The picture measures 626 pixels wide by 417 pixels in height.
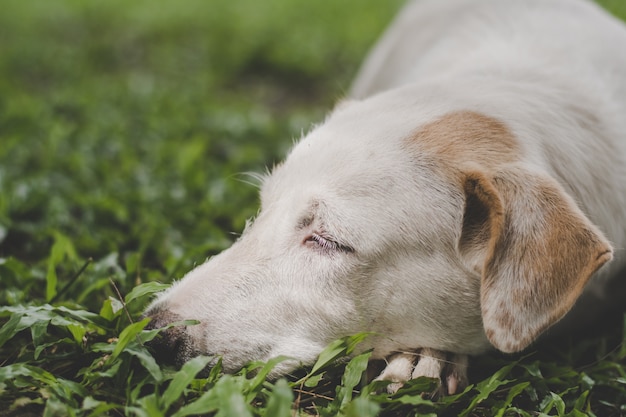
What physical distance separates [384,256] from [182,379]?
0.91 meters

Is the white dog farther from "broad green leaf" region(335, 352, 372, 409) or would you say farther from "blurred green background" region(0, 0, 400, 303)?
"blurred green background" region(0, 0, 400, 303)

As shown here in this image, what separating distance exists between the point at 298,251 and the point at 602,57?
2.12 metres

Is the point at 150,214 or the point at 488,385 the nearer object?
the point at 488,385

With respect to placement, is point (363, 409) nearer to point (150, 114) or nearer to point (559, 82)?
point (559, 82)

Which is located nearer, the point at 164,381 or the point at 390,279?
the point at 164,381

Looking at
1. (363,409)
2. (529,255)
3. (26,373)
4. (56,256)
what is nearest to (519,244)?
(529,255)

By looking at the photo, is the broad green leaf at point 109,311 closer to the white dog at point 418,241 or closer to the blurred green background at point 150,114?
the white dog at point 418,241

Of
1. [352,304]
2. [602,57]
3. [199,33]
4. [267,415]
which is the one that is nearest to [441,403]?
[352,304]

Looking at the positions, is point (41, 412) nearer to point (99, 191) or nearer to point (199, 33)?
point (99, 191)

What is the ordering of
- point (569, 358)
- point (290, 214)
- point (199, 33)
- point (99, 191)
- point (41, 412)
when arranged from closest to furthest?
point (41, 412) < point (290, 214) < point (569, 358) < point (99, 191) < point (199, 33)

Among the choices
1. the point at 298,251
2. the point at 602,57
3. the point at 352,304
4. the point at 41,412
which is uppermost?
the point at 602,57

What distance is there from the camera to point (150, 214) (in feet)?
14.7

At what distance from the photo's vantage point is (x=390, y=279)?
2863mm

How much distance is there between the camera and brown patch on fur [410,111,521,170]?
2842 mm
